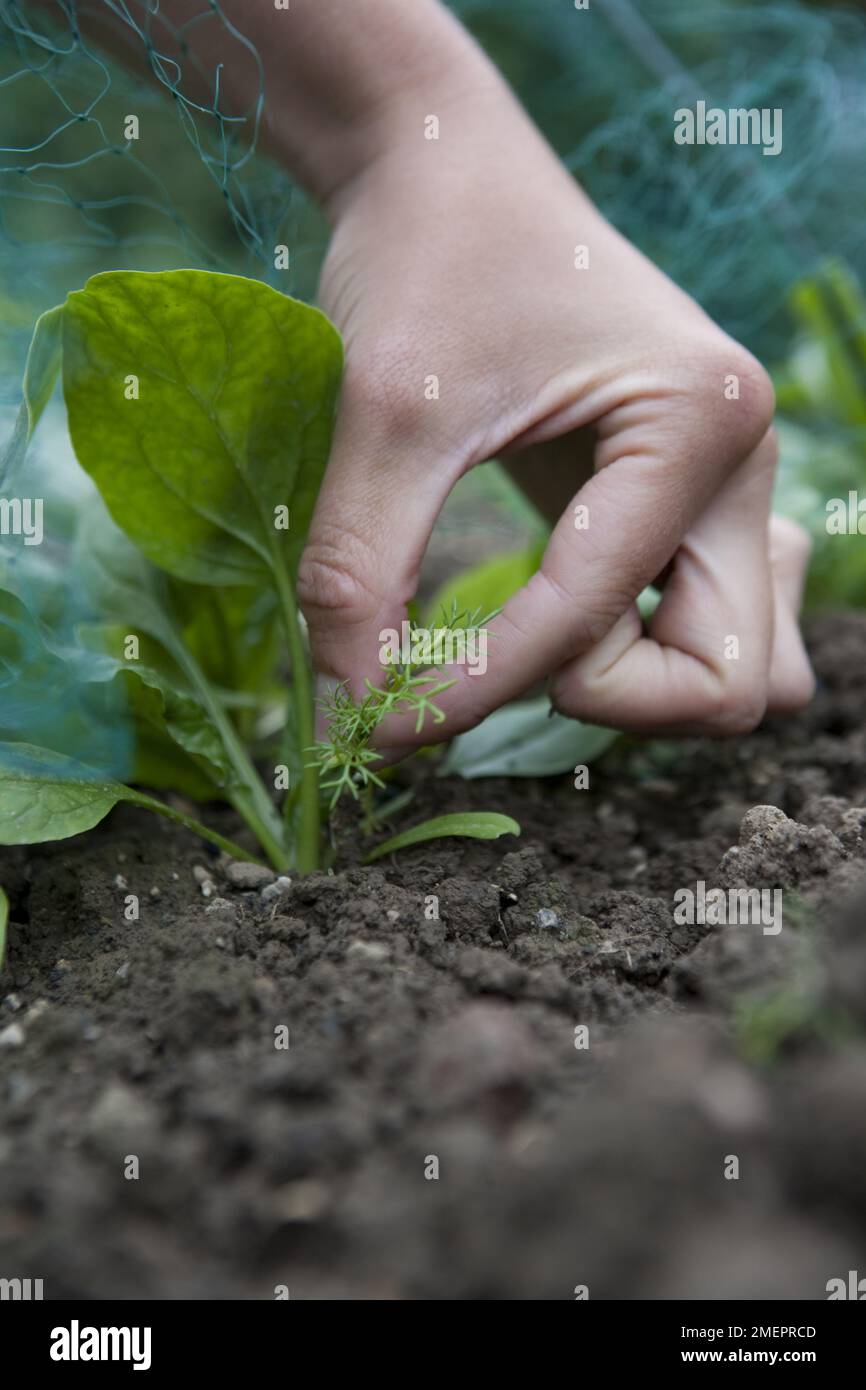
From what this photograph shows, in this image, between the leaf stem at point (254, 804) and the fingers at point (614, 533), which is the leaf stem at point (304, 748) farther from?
the fingers at point (614, 533)

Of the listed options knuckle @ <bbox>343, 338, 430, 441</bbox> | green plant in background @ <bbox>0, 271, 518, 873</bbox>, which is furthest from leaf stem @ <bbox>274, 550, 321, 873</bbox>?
knuckle @ <bbox>343, 338, 430, 441</bbox>

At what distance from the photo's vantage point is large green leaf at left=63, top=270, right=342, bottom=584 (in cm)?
102

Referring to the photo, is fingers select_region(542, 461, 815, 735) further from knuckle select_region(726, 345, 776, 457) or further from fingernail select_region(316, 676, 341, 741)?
fingernail select_region(316, 676, 341, 741)

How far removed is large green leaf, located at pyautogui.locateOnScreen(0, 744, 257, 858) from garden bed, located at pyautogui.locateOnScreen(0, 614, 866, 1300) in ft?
0.24

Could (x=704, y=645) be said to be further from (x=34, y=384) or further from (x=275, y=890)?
(x=34, y=384)

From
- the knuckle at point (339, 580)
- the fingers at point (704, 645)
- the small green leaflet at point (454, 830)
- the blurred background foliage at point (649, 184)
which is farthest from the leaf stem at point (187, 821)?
the blurred background foliage at point (649, 184)

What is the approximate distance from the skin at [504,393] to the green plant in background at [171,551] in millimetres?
76

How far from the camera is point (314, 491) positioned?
3.83 feet

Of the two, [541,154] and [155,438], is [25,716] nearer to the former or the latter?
[155,438]

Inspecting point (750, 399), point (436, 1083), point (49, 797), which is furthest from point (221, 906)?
point (750, 399)

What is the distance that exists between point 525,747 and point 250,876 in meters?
0.39

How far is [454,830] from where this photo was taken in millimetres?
1086

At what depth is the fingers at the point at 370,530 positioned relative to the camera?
3.38 feet
